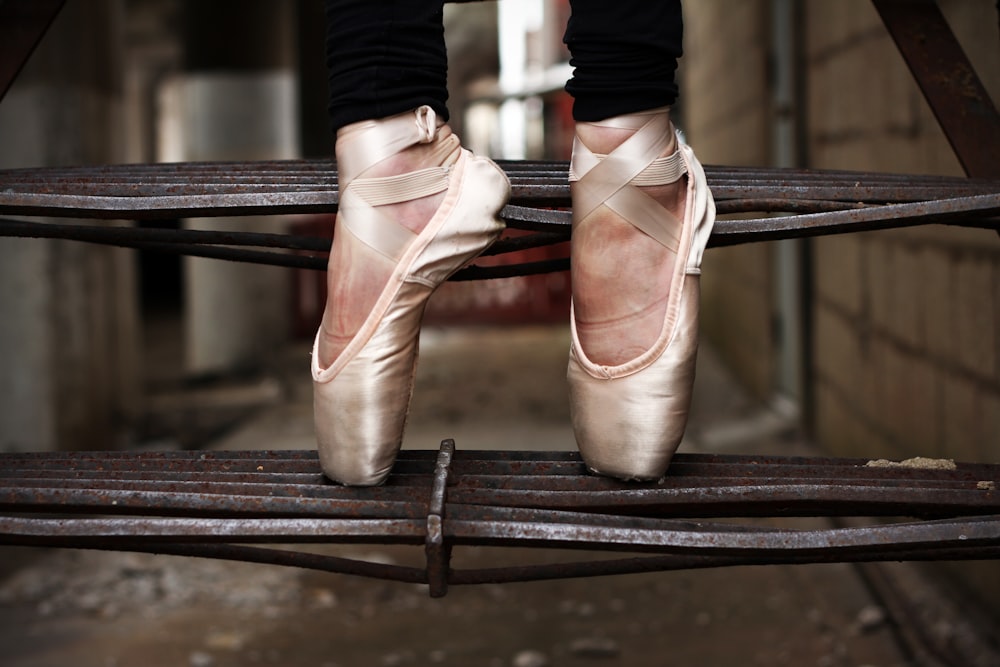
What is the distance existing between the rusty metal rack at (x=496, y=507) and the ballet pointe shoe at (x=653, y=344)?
0.12ft

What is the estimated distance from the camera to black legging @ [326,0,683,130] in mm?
969

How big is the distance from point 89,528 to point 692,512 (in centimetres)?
49

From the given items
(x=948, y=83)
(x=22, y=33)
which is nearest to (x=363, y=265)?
(x=22, y=33)

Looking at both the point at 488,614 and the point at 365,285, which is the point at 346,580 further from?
the point at 365,285

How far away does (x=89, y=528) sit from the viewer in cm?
86

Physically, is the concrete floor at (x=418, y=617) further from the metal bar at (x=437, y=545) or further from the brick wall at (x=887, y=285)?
the metal bar at (x=437, y=545)

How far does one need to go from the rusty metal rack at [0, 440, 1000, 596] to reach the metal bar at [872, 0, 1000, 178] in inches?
15.2

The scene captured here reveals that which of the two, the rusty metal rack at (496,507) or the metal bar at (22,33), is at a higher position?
the metal bar at (22,33)

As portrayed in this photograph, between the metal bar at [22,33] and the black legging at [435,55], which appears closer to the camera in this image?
the black legging at [435,55]

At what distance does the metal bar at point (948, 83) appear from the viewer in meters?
1.22

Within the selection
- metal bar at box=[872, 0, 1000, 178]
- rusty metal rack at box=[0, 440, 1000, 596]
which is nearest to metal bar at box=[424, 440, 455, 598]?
rusty metal rack at box=[0, 440, 1000, 596]

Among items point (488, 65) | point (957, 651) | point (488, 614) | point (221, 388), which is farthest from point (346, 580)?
point (488, 65)

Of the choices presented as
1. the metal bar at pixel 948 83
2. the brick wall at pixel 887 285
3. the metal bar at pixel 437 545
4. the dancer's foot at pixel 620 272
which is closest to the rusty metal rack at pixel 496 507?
the metal bar at pixel 437 545

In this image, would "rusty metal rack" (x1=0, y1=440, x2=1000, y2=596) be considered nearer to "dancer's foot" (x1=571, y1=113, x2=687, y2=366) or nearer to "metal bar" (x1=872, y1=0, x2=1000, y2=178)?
"dancer's foot" (x1=571, y1=113, x2=687, y2=366)
